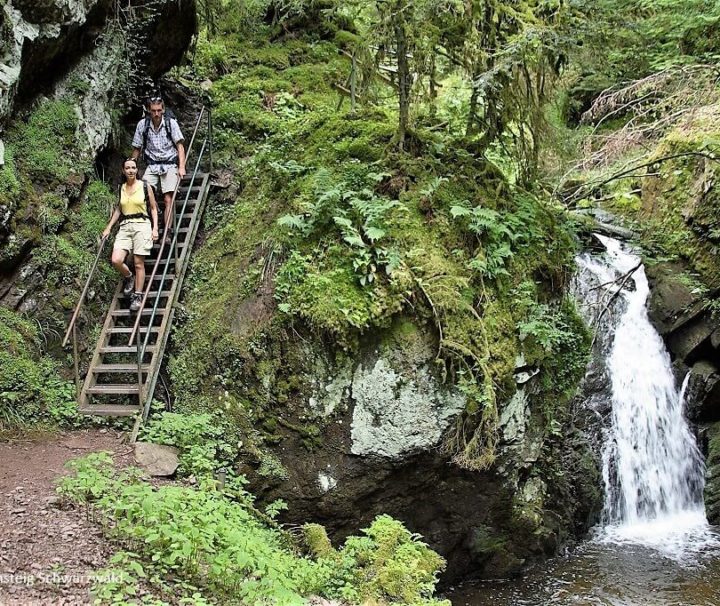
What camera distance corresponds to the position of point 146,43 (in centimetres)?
956

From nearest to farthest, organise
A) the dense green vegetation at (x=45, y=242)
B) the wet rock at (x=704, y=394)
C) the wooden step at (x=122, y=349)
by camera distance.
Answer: the dense green vegetation at (x=45, y=242)
the wooden step at (x=122, y=349)
the wet rock at (x=704, y=394)

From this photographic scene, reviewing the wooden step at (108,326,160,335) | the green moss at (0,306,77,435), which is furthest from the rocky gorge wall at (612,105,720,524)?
the green moss at (0,306,77,435)

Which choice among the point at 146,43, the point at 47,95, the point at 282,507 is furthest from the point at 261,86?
the point at 282,507

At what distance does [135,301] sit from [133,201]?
1323mm

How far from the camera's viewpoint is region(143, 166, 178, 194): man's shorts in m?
8.66

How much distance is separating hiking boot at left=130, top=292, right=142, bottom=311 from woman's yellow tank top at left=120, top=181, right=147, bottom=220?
1088 mm

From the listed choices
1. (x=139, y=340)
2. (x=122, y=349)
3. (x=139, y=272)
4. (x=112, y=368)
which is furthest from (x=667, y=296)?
(x=112, y=368)

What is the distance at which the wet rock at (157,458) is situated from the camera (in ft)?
19.8

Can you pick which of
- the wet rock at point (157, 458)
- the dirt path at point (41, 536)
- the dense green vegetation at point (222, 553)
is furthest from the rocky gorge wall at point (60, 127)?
the dense green vegetation at point (222, 553)

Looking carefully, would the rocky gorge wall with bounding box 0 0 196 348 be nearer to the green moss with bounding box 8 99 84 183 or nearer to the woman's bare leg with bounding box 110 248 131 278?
the green moss with bounding box 8 99 84 183

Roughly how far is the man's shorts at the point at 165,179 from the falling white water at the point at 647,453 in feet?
22.3

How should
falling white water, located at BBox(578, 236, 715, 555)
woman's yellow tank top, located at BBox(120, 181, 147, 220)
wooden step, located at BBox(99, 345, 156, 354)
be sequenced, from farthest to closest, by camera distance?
falling white water, located at BBox(578, 236, 715, 555)
woman's yellow tank top, located at BBox(120, 181, 147, 220)
wooden step, located at BBox(99, 345, 156, 354)

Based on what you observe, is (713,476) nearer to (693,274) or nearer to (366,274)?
(693,274)

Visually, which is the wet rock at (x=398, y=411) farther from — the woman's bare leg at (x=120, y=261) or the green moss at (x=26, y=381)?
the woman's bare leg at (x=120, y=261)
